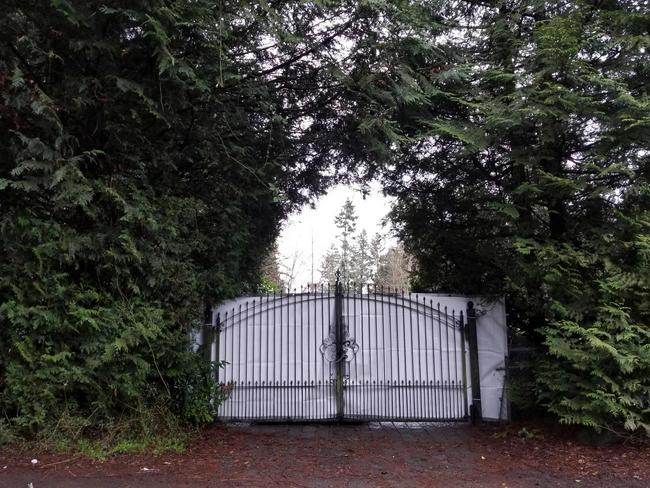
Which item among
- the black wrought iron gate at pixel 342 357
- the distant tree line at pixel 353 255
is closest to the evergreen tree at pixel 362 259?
the distant tree line at pixel 353 255

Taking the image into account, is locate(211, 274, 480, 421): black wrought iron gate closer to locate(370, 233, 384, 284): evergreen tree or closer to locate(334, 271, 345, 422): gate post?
locate(334, 271, 345, 422): gate post

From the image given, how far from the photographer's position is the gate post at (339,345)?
23.5 feet

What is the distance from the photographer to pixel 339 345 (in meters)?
7.33

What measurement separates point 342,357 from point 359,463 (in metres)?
2.06

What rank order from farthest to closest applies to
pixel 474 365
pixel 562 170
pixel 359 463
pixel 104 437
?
pixel 474 365, pixel 562 170, pixel 104 437, pixel 359 463

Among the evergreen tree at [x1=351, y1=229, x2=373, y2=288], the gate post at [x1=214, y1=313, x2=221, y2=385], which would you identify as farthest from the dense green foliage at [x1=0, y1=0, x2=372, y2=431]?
the evergreen tree at [x1=351, y1=229, x2=373, y2=288]

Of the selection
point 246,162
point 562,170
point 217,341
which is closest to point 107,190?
point 246,162

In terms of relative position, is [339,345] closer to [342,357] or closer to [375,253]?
[342,357]

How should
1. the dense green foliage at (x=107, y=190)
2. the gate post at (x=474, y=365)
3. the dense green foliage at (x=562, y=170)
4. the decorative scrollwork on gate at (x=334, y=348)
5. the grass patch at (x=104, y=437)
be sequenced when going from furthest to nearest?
the decorative scrollwork on gate at (x=334, y=348) < the gate post at (x=474, y=365) < the dense green foliage at (x=562, y=170) < the grass patch at (x=104, y=437) < the dense green foliage at (x=107, y=190)

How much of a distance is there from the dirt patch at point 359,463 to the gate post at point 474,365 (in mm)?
569

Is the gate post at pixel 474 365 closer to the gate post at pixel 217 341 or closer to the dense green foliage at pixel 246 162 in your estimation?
the dense green foliage at pixel 246 162

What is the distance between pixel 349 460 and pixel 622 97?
4.70 meters

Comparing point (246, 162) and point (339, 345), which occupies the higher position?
point (246, 162)

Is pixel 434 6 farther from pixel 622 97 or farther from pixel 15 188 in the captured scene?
pixel 15 188
